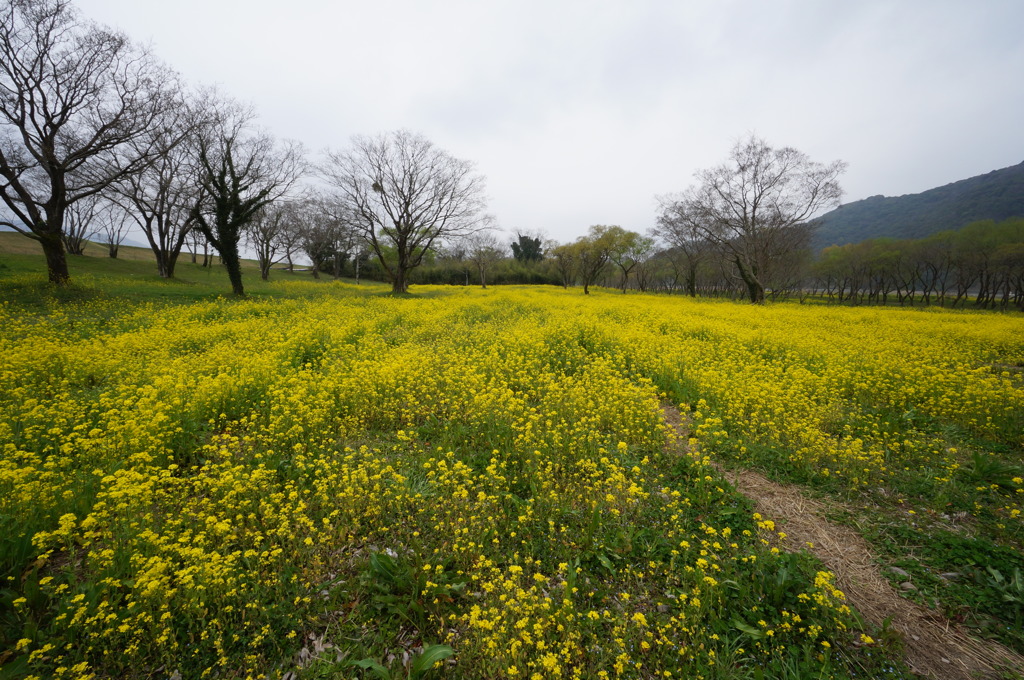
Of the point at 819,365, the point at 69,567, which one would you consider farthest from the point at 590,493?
the point at 819,365

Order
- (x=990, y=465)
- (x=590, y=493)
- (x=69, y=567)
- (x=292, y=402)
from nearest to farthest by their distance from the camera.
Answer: (x=69, y=567) → (x=590, y=493) → (x=990, y=465) → (x=292, y=402)

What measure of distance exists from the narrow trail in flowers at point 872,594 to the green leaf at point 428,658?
3.13m

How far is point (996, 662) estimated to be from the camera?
2438 millimetres

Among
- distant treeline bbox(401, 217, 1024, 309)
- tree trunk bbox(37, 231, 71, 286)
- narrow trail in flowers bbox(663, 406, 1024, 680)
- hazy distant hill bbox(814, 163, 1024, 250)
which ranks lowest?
narrow trail in flowers bbox(663, 406, 1024, 680)

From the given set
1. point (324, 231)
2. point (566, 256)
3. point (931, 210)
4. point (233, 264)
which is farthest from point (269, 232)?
point (931, 210)

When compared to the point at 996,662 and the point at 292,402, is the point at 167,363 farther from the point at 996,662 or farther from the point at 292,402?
the point at 996,662

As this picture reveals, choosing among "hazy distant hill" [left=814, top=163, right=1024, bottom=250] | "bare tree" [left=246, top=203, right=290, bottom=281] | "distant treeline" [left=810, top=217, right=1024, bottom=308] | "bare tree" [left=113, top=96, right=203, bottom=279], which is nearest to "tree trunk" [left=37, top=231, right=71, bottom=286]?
"bare tree" [left=113, top=96, right=203, bottom=279]

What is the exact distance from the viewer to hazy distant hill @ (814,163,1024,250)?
10062 cm

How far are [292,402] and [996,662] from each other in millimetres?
7394

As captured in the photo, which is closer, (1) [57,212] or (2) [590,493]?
(2) [590,493]

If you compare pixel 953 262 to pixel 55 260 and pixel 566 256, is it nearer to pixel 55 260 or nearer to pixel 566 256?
pixel 566 256

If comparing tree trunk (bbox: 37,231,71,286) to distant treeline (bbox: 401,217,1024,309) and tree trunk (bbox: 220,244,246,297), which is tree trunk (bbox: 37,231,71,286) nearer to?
tree trunk (bbox: 220,244,246,297)

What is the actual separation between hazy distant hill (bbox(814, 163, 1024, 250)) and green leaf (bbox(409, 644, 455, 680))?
84.0 meters

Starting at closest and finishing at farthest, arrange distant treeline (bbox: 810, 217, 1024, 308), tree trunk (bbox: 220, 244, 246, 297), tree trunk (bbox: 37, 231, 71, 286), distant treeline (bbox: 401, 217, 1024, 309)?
tree trunk (bbox: 37, 231, 71, 286), tree trunk (bbox: 220, 244, 246, 297), distant treeline (bbox: 810, 217, 1024, 308), distant treeline (bbox: 401, 217, 1024, 309)
